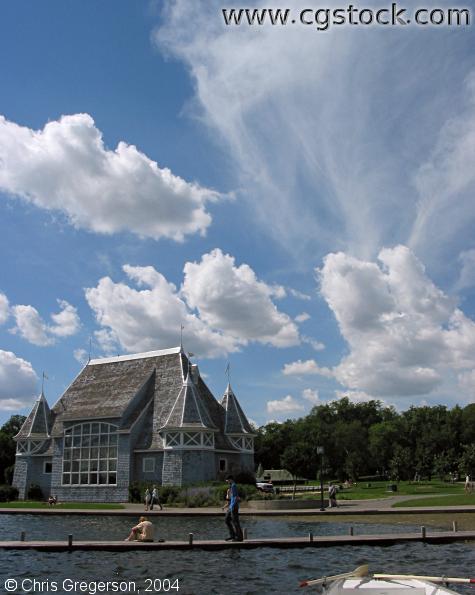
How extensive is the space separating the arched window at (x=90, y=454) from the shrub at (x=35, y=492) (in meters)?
4.42

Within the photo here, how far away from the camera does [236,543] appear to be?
69.2ft

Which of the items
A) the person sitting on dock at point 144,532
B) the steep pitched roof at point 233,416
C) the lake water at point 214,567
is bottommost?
the lake water at point 214,567

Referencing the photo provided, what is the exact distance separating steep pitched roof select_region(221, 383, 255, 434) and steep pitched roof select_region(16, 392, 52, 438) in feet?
58.3

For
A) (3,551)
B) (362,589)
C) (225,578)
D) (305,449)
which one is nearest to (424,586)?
(362,589)

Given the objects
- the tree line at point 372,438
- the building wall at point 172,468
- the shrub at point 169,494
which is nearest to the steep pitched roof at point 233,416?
the building wall at point 172,468

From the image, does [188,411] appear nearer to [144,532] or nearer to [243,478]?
[243,478]

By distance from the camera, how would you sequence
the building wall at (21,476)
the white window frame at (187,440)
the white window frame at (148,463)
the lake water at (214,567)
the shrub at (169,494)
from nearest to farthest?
the lake water at (214,567), the shrub at (169,494), the white window frame at (187,440), the white window frame at (148,463), the building wall at (21,476)

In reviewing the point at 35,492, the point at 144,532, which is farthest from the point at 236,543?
the point at 35,492

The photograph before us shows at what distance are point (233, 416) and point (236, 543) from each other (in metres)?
39.6

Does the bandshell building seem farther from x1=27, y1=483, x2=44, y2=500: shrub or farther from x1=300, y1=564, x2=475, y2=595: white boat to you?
x1=300, y1=564, x2=475, y2=595: white boat

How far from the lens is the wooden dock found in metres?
20.7

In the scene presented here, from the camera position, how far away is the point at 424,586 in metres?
11.2

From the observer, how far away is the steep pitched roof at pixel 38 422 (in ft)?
213

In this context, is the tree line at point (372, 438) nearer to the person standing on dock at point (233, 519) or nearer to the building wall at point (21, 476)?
the building wall at point (21, 476)
